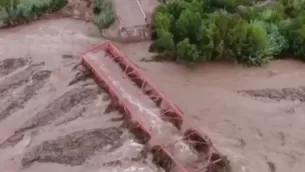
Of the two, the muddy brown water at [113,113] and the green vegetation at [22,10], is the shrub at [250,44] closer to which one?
the muddy brown water at [113,113]

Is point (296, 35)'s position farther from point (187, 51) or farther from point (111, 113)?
point (111, 113)

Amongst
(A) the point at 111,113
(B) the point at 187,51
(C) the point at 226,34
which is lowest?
(A) the point at 111,113

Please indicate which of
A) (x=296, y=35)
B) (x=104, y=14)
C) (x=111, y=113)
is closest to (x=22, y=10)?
(x=104, y=14)

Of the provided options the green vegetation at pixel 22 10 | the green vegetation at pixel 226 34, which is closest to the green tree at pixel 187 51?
the green vegetation at pixel 226 34

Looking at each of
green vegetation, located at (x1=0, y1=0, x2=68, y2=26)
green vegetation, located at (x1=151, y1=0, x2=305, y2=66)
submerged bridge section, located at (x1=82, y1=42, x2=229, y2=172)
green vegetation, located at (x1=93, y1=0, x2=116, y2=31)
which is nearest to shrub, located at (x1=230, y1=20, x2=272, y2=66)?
green vegetation, located at (x1=151, y1=0, x2=305, y2=66)

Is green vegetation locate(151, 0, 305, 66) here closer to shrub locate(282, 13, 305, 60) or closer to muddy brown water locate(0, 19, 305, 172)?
shrub locate(282, 13, 305, 60)

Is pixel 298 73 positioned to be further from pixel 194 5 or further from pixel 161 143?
pixel 161 143
